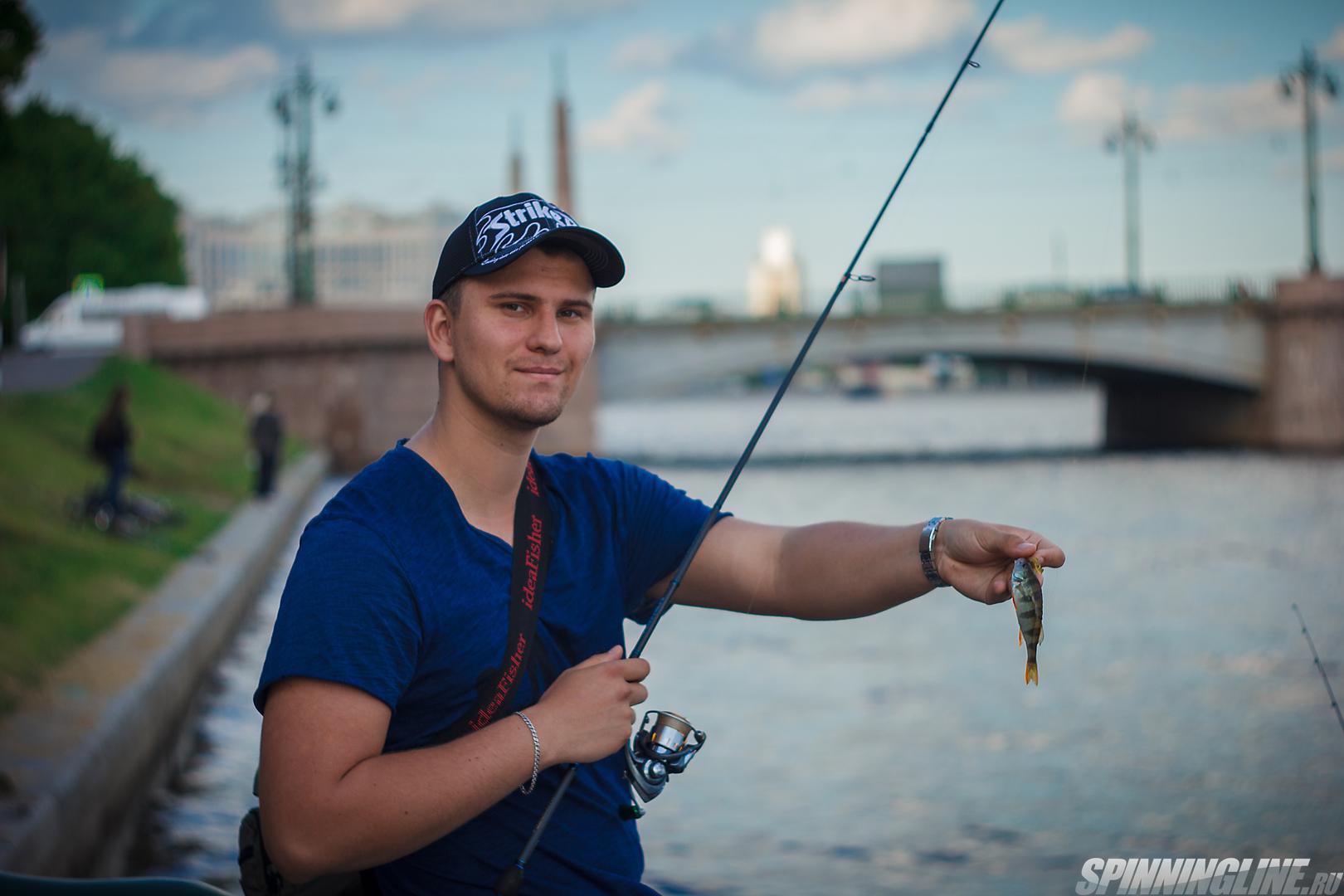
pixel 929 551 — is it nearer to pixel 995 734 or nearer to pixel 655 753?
pixel 655 753

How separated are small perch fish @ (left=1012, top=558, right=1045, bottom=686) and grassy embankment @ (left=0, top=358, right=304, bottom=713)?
6028mm

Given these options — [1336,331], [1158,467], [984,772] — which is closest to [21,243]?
[1158,467]

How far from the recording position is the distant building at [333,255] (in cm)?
8688

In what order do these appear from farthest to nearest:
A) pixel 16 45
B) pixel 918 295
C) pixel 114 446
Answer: pixel 918 295
pixel 16 45
pixel 114 446

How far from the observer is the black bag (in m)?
2.12

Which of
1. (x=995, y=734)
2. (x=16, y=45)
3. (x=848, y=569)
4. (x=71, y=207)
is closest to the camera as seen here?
(x=848, y=569)

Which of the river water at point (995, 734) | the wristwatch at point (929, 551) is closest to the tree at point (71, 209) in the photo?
the river water at point (995, 734)

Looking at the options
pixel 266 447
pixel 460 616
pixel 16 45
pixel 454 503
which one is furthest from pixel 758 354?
pixel 460 616

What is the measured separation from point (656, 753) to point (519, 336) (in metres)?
0.69

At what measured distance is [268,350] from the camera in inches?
1503

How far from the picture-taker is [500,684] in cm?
212

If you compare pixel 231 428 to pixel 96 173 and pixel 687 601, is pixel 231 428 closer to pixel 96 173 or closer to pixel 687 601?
pixel 96 173

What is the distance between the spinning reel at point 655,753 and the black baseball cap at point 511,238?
714 mm

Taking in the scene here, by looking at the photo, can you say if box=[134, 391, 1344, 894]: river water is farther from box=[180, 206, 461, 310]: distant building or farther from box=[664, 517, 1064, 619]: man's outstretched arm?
box=[180, 206, 461, 310]: distant building
